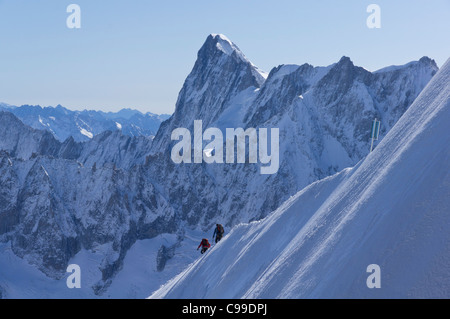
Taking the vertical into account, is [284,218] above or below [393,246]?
above

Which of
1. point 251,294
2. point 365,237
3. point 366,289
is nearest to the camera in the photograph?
point 366,289

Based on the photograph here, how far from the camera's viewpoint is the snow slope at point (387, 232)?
14.9 metres

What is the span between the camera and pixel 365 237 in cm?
1725

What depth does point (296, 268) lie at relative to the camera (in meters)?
21.1

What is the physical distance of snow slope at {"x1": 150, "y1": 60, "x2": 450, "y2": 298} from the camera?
14867 mm

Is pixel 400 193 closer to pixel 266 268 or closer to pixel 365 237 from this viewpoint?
pixel 365 237

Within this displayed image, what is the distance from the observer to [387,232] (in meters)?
16.4

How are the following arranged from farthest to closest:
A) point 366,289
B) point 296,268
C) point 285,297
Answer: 1. point 296,268
2. point 285,297
3. point 366,289
